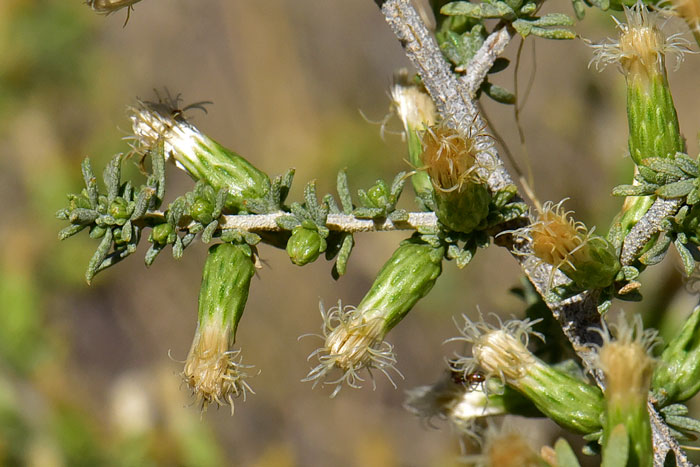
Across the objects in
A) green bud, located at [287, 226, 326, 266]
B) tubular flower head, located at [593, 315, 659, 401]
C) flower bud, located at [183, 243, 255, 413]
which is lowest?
tubular flower head, located at [593, 315, 659, 401]

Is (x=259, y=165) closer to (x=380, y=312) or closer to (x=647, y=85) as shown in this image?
(x=380, y=312)

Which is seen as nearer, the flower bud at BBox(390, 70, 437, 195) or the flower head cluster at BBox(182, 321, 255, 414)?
the flower head cluster at BBox(182, 321, 255, 414)

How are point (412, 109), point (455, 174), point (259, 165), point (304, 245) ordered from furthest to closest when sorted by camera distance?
point (259, 165), point (412, 109), point (304, 245), point (455, 174)

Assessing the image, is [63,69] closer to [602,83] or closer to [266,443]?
[266,443]

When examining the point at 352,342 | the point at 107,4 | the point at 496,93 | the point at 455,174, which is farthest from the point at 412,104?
the point at 107,4

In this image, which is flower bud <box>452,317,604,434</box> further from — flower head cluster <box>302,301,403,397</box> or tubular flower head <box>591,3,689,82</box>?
tubular flower head <box>591,3,689,82</box>

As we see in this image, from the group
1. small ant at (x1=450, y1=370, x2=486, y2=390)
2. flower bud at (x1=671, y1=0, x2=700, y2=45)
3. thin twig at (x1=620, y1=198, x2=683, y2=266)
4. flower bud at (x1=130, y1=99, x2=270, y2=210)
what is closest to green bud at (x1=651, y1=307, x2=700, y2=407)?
thin twig at (x1=620, y1=198, x2=683, y2=266)

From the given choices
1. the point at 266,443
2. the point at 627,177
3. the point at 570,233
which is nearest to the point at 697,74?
the point at 627,177
